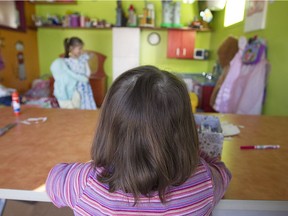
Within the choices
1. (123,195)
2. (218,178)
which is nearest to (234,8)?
(218,178)

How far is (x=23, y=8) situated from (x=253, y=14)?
315 cm

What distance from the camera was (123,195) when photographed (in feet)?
1.60

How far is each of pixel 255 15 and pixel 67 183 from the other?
6.71 ft

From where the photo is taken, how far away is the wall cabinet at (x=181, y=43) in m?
3.83

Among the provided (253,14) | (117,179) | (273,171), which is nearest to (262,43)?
(253,14)

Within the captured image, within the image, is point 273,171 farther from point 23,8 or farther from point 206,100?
point 23,8

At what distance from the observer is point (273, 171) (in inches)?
27.8

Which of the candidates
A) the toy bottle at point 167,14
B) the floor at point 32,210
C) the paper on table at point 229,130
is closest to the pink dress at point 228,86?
the paper on table at point 229,130

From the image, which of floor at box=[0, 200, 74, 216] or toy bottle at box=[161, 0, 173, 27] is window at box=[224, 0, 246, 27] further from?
toy bottle at box=[161, 0, 173, 27]

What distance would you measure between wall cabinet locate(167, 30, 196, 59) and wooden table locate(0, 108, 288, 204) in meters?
2.84

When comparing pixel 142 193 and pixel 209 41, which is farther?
pixel 209 41

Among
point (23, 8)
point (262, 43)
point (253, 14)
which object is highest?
point (23, 8)

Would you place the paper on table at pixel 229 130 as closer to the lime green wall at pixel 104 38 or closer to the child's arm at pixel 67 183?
the child's arm at pixel 67 183

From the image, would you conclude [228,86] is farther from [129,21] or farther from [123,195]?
[129,21]
